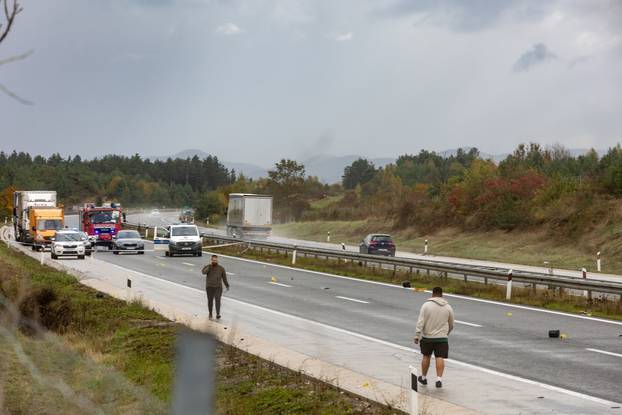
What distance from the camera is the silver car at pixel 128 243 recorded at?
2031 inches

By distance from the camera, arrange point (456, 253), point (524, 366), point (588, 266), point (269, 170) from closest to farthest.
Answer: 1. point (524, 366)
2. point (588, 266)
3. point (456, 253)
4. point (269, 170)

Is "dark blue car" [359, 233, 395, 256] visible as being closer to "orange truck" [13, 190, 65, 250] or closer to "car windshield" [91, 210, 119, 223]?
"car windshield" [91, 210, 119, 223]

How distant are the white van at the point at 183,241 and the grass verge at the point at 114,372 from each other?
2744 centimetres

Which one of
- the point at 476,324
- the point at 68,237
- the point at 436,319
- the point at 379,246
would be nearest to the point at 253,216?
the point at 379,246

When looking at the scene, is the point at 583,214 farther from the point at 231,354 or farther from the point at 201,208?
the point at 201,208

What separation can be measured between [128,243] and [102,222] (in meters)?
5.96

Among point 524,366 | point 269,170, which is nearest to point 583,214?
point 524,366

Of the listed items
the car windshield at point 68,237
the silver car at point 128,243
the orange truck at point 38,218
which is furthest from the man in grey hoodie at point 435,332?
the orange truck at point 38,218

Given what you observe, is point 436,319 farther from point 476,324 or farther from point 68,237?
point 68,237

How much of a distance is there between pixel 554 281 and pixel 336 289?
8.14 metres

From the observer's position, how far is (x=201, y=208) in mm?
129375

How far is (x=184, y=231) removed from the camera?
164 feet

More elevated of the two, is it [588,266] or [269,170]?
[269,170]

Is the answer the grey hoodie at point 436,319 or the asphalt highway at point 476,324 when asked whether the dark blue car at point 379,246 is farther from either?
the grey hoodie at point 436,319
